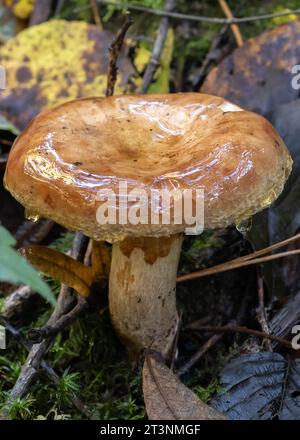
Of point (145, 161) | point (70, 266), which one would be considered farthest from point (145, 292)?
point (145, 161)

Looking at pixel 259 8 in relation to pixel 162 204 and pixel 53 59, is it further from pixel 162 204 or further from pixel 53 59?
pixel 162 204

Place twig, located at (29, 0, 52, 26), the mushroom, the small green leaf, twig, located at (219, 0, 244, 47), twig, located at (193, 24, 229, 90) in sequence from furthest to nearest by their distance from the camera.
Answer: twig, located at (29, 0, 52, 26) < twig, located at (219, 0, 244, 47) < twig, located at (193, 24, 229, 90) < the mushroom < the small green leaf

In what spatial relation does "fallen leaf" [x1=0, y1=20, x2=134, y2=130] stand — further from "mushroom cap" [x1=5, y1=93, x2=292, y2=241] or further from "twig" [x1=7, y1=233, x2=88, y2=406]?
"twig" [x1=7, y1=233, x2=88, y2=406]

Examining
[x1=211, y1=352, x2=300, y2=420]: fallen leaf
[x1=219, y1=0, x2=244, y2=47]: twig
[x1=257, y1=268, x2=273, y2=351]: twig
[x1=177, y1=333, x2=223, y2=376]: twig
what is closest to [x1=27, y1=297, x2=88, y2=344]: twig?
[x1=177, y1=333, x2=223, y2=376]: twig

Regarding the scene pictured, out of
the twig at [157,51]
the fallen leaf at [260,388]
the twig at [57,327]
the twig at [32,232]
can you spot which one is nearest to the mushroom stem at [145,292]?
the twig at [57,327]

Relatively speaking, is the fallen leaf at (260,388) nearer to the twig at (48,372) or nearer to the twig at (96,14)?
the twig at (48,372)

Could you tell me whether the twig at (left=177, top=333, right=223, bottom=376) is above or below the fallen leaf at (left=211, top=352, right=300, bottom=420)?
below
